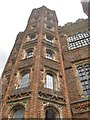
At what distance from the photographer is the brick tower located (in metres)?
12.7

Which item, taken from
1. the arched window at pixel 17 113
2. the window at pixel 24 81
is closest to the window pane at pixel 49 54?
the window at pixel 24 81

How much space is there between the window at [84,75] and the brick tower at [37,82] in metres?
1.66

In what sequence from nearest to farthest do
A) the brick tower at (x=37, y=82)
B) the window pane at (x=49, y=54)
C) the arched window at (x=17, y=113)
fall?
the arched window at (x=17, y=113) < the brick tower at (x=37, y=82) < the window pane at (x=49, y=54)

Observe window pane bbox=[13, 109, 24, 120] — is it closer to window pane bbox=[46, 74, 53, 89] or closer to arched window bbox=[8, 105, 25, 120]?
arched window bbox=[8, 105, 25, 120]

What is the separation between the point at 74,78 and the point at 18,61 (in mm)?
4741

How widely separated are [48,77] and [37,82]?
1.97m

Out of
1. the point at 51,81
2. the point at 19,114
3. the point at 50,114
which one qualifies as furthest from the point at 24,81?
the point at 50,114

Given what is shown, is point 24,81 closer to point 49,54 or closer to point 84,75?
point 49,54

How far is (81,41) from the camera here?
74.0 feet

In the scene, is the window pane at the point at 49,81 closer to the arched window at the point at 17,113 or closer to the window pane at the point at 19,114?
the arched window at the point at 17,113

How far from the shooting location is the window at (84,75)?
15961mm

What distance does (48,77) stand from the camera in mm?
15844

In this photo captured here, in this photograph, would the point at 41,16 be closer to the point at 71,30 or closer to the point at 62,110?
the point at 71,30

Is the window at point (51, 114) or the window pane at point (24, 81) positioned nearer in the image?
the window at point (51, 114)
